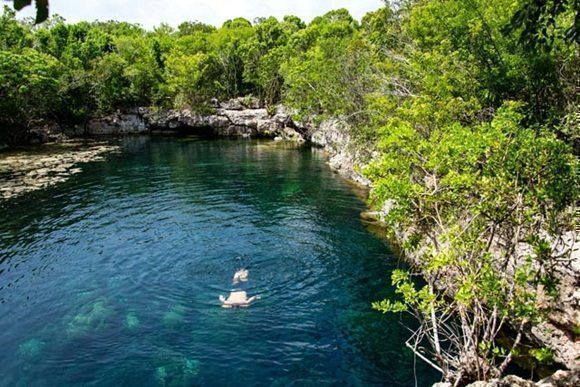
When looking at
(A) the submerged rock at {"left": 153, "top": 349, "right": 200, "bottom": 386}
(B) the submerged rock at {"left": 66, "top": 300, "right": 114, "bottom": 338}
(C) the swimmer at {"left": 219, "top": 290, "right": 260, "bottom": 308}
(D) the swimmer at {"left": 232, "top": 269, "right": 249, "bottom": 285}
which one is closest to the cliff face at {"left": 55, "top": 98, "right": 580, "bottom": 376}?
(D) the swimmer at {"left": 232, "top": 269, "right": 249, "bottom": 285}

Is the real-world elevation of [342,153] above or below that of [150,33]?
below

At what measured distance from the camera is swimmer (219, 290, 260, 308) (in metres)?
18.8

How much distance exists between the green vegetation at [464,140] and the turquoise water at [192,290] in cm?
143

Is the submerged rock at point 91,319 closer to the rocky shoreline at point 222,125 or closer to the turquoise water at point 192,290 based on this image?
the turquoise water at point 192,290

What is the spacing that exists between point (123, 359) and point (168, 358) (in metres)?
1.60

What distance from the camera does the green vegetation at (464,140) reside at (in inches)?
441

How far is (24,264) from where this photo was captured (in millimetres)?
23156

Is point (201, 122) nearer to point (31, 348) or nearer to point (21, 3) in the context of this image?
point (31, 348)

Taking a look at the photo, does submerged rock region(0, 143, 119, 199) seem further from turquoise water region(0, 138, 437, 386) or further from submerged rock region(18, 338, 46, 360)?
submerged rock region(18, 338, 46, 360)

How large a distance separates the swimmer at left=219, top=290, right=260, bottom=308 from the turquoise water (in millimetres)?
308

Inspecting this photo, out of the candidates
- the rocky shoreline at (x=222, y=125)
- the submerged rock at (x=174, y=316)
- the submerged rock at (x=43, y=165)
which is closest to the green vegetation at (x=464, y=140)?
the submerged rock at (x=174, y=316)

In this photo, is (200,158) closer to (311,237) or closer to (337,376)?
(311,237)

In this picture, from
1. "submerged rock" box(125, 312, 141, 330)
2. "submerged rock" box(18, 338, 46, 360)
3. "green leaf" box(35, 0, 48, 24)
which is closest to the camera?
"green leaf" box(35, 0, 48, 24)

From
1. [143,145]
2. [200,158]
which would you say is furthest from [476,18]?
[143,145]
